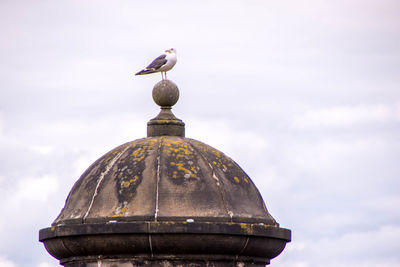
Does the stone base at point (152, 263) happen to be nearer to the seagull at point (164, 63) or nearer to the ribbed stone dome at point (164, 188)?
the ribbed stone dome at point (164, 188)

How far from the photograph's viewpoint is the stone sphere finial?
8.77 m

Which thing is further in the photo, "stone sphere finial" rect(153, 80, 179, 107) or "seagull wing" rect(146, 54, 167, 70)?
"seagull wing" rect(146, 54, 167, 70)

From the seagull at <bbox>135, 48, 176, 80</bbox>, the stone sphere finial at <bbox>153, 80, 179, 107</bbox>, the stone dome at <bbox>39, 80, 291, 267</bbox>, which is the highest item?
the seagull at <bbox>135, 48, 176, 80</bbox>

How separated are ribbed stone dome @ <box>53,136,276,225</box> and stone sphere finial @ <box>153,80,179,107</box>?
0.60 meters

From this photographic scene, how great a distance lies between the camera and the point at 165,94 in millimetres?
8766

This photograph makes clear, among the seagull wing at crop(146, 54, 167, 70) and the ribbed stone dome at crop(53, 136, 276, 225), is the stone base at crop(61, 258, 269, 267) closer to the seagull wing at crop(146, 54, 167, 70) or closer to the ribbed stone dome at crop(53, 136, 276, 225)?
the ribbed stone dome at crop(53, 136, 276, 225)

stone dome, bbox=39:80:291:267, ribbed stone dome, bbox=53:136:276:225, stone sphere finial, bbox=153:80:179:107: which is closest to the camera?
stone dome, bbox=39:80:291:267

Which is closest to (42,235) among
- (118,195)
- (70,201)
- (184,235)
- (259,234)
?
(70,201)

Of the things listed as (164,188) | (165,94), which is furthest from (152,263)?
(165,94)

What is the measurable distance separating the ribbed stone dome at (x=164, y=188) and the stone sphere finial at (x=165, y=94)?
60cm

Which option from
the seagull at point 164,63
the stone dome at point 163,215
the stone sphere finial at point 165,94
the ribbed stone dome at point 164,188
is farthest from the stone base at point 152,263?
the seagull at point 164,63

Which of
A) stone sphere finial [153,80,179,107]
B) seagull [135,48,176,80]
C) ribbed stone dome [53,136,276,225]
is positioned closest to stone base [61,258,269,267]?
ribbed stone dome [53,136,276,225]

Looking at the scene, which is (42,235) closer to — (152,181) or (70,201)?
(70,201)

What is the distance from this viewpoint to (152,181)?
7.68m
